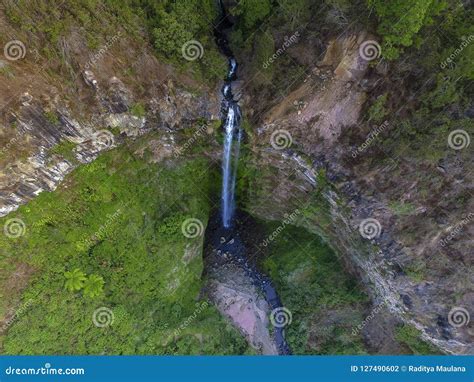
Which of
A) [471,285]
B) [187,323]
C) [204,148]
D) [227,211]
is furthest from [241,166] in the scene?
[471,285]

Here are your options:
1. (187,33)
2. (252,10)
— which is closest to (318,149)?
(252,10)
